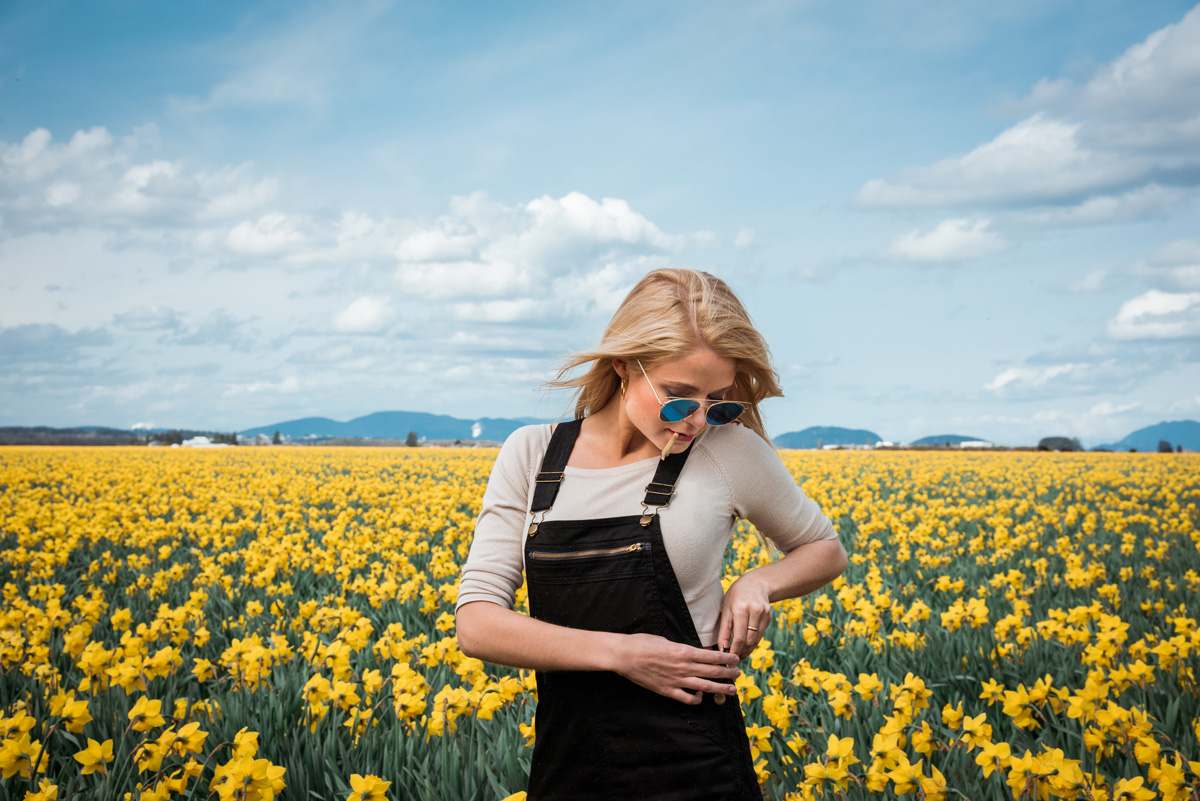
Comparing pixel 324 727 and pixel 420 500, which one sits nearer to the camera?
pixel 324 727

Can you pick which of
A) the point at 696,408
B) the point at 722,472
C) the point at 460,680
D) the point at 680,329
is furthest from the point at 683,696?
the point at 460,680

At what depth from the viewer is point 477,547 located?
211 centimetres

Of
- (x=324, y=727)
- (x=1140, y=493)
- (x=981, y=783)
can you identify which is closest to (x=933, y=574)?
(x=981, y=783)

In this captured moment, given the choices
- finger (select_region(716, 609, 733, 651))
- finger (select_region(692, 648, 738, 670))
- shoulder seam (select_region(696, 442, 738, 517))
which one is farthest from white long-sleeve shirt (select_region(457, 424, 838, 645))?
finger (select_region(692, 648, 738, 670))

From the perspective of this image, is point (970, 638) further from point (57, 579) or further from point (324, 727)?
point (57, 579)

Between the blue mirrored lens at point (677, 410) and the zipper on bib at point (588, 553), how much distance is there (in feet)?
1.10

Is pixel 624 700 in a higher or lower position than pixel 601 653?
lower

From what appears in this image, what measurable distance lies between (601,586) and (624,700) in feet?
0.98

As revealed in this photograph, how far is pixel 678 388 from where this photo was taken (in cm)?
202

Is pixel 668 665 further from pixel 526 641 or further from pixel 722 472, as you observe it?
pixel 722 472

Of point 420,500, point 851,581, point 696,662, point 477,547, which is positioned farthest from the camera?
point 420,500

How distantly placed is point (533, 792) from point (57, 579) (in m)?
8.28

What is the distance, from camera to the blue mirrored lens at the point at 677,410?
1.99 m

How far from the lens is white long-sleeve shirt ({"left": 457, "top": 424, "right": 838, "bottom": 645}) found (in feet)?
6.69
